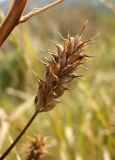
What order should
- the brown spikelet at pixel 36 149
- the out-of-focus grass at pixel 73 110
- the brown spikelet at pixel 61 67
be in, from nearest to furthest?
the brown spikelet at pixel 61 67, the brown spikelet at pixel 36 149, the out-of-focus grass at pixel 73 110

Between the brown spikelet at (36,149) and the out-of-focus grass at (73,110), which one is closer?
the brown spikelet at (36,149)

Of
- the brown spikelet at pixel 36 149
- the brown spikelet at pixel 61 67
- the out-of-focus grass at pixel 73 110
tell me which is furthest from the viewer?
the out-of-focus grass at pixel 73 110

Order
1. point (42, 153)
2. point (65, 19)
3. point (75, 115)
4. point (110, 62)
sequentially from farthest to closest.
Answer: point (65, 19) < point (110, 62) < point (75, 115) < point (42, 153)

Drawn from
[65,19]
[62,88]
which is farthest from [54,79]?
[65,19]

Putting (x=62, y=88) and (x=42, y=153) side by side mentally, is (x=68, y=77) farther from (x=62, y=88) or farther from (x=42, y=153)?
(x=42, y=153)

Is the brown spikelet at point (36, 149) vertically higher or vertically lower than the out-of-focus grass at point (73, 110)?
lower
